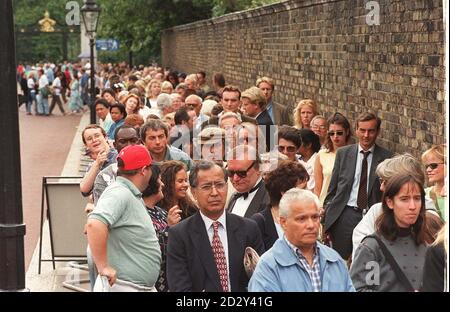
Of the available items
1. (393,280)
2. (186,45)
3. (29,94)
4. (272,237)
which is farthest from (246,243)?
(29,94)

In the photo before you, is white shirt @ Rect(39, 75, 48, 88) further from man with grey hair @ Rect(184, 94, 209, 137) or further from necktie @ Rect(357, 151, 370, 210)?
necktie @ Rect(357, 151, 370, 210)

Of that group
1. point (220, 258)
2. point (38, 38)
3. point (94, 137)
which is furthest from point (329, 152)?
point (38, 38)

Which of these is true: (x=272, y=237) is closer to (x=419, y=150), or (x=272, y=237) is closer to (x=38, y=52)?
(x=419, y=150)

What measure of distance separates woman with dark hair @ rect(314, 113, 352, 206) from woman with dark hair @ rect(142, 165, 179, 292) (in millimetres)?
2416

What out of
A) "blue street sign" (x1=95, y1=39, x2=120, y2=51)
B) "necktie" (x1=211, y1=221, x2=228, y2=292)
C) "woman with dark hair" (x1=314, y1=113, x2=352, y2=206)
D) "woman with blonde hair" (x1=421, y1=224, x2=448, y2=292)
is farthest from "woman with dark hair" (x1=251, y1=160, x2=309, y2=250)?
"blue street sign" (x1=95, y1=39, x2=120, y2=51)

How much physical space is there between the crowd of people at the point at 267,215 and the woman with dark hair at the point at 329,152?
12mm

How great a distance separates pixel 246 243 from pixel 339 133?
3.67 meters

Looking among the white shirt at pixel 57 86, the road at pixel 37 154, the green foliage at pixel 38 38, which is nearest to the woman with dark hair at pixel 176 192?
the road at pixel 37 154

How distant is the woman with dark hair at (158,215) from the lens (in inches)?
332

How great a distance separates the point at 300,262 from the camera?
623cm

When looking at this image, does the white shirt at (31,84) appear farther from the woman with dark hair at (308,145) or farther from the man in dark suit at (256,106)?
the woman with dark hair at (308,145)

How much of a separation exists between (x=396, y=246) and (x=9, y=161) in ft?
12.1

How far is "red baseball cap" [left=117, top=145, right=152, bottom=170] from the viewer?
7957 mm

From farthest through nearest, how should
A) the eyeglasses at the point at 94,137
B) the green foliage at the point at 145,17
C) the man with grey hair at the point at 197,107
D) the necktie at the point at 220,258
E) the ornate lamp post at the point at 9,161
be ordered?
the green foliage at the point at 145,17 → the man with grey hair at the point at 197,107 → the eyeglasses at the point at 94,137 → the ornate lamp post at the point at 9,161 → the necktie at the point at 220,258
